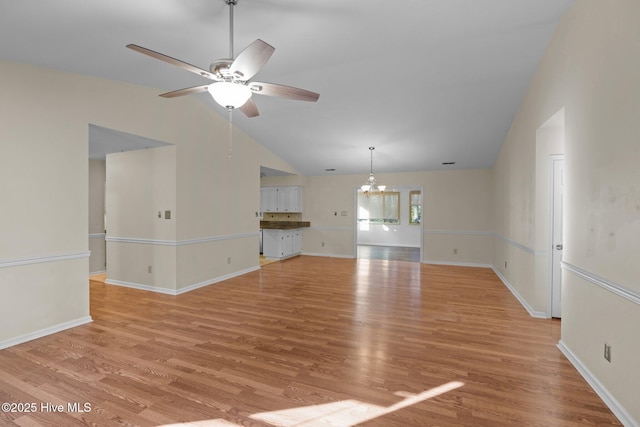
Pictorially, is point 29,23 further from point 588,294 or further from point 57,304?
point 588,294

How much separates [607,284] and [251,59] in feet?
9.00

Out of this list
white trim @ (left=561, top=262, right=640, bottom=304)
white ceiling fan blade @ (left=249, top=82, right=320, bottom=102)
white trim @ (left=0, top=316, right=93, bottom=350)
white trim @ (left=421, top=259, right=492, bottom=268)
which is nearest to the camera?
white trim @ (left=561, top=262, right=640, bottom=304)

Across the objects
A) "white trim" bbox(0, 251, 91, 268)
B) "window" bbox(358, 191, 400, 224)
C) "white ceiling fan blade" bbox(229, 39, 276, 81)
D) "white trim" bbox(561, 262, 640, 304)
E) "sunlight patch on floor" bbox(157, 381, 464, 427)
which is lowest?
"sunlight patch on floor" bbox(157, 381, 464, 427)

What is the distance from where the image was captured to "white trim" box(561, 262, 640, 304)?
1.71 meters

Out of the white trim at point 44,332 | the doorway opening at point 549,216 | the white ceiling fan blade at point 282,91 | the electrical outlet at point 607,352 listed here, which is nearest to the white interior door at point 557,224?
the doorway opening at point 549,216

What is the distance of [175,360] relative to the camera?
8.30ft

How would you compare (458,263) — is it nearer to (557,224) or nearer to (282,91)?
(557,224)

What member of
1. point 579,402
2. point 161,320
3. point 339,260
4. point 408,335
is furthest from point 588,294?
point 339,260

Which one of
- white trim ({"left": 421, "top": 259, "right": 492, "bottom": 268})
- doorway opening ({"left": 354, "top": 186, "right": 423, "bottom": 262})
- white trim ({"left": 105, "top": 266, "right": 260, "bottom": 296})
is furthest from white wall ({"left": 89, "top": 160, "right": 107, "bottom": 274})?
doorway opening ({"left": 354, "top": 186, "right": 423, "bottom": 262})

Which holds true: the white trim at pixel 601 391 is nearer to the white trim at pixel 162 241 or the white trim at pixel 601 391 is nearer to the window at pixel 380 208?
the white trim at pixel 162 241

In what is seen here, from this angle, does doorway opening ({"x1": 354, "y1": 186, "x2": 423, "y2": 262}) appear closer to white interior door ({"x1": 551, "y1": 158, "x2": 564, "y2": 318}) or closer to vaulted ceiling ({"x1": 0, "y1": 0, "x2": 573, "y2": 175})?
vaulted ceiling ({"x1": 0, "y1": 0, "x2": 573, "y2": 175})

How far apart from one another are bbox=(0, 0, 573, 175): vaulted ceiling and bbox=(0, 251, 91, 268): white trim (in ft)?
6.35

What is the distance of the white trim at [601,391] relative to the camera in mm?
1759

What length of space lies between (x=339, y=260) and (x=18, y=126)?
20.8 ft
